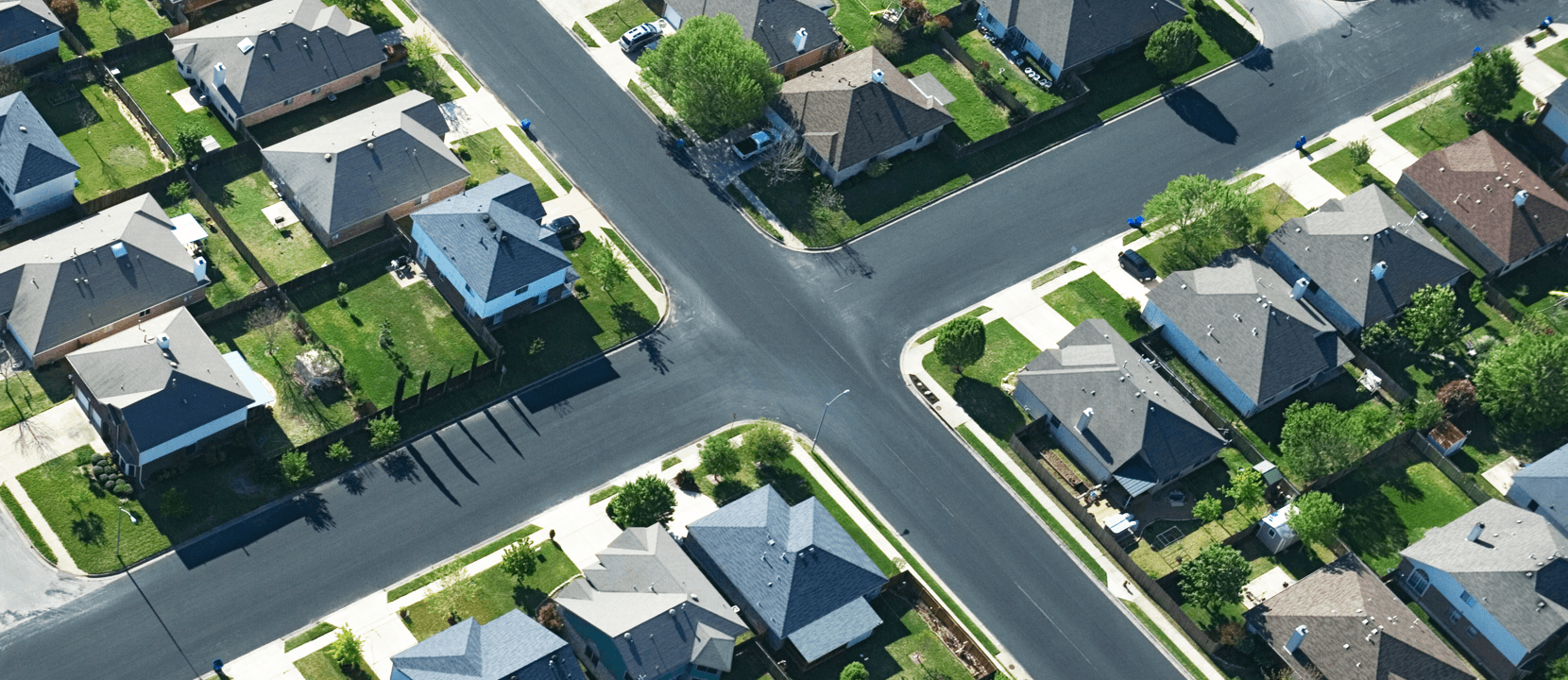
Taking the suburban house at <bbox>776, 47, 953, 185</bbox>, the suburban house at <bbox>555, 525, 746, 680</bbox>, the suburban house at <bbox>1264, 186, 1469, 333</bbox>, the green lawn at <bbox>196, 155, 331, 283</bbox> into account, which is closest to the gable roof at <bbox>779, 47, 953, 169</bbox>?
the suburban house at <bbox>776, 47, 953, 185</bbox>

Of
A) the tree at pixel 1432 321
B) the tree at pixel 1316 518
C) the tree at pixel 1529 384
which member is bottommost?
the tree at pixel 1529 384

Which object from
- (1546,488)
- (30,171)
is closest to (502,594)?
(30,171)

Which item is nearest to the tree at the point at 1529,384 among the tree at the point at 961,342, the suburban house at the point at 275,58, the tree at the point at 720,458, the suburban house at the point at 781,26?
the tree at the point at 961,342

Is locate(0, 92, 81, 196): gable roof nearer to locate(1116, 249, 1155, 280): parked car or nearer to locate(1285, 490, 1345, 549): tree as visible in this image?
locate(1116, 249, 1155, 280): parked car

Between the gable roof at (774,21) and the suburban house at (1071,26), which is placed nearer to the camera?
the gable roof at (774,21)

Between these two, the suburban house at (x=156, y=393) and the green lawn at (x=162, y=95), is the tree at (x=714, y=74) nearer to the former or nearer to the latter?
the green lawn at (x=162, y=95)

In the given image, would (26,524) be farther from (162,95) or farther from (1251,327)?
(1251,327)
